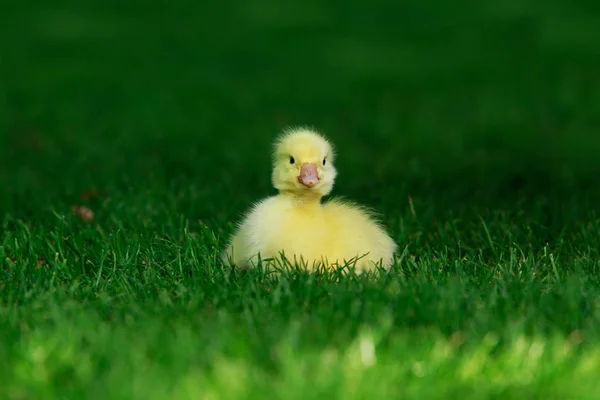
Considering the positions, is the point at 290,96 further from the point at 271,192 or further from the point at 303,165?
the point at 303,165

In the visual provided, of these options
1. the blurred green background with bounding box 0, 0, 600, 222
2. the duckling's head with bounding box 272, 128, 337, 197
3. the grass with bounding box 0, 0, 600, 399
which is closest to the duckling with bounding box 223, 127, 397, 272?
the duckling's head with bounding box 272, 128, 337, 197

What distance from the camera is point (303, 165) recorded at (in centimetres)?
490

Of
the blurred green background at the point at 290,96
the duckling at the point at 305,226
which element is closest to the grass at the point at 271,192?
the blurred green background at the point at 290,96

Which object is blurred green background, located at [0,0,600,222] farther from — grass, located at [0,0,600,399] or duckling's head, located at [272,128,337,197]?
duckling's head, located at [272,128,337,197]

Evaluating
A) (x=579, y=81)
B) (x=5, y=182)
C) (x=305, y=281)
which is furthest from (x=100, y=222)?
(x=579, y=81)

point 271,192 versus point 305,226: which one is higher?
point 305,226

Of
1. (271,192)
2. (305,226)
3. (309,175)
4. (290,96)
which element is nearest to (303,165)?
(309,175)

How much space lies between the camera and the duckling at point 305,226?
488 cm

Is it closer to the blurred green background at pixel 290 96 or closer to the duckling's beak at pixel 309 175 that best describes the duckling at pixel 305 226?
the duckling's beak at pixel 309 175

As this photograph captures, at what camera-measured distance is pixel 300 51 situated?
47.1 feet

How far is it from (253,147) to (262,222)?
169 inches

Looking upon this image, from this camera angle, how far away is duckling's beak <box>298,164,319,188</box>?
4824mm

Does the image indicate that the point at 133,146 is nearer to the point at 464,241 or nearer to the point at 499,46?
the point at 464,241

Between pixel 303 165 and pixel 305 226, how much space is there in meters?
0.27
